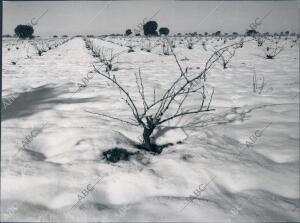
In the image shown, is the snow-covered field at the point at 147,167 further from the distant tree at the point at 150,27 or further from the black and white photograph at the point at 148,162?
the distant tree at the point at 150,27

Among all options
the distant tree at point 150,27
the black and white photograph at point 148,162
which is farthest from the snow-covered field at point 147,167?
the distant tree at point 150,27

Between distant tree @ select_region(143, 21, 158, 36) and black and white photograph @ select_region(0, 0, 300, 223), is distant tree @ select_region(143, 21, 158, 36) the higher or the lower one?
the higher one

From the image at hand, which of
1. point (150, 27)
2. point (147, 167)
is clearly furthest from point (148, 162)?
point (150, 27)

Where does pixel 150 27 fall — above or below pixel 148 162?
above

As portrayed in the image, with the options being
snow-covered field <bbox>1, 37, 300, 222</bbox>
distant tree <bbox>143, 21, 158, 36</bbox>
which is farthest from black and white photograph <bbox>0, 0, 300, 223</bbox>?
distant tree <bbox>143, 21, 158, 36</bbox>

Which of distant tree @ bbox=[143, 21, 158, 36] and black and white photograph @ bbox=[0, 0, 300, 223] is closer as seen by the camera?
black and white photograph @ bbox=[0, 0, 300, 223]

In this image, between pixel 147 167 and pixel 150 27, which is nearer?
pixel 147 167

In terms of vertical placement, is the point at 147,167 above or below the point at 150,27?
below

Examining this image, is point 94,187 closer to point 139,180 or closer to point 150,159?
point 139,180

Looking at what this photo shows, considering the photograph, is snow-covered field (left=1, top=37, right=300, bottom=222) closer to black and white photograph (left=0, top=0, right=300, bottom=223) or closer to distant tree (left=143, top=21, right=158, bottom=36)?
black and white photograph (left=0, top=0, right=300, bottom=223)

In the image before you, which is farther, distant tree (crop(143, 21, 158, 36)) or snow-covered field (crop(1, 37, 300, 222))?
distant tree (crop(143, 21, 158, 36))

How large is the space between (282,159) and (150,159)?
930mm

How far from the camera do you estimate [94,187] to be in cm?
165

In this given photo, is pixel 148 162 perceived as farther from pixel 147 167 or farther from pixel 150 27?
pixel 150 27
